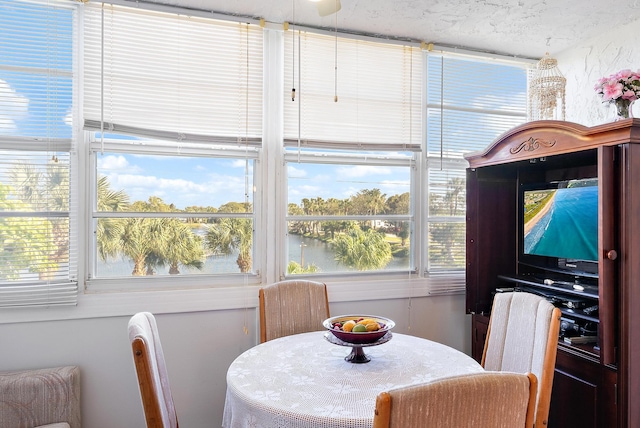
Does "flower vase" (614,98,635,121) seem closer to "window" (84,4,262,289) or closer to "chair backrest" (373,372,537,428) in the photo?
"chair backrest" (373,372,537,428)

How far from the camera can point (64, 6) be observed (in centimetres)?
236

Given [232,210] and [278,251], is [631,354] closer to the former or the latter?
[278,251]

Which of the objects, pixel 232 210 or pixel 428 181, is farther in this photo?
pixel 428 181

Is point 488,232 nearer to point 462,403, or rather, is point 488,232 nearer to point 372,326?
point 372,326

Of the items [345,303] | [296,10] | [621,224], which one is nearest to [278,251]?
[345,303]

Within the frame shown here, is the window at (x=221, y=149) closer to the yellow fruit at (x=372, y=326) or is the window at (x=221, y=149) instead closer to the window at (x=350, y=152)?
the window at (x=350, y=152)

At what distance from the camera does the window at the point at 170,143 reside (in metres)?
2.43

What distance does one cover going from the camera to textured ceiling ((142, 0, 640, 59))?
2463 millimetres

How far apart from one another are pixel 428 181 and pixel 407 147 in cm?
30

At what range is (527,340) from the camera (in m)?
1.91

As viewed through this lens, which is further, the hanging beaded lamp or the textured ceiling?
the hanging beaded lamp

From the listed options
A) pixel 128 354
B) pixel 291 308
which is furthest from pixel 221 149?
pixel 128 354

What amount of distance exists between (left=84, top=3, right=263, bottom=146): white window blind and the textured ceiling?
16 centimetres

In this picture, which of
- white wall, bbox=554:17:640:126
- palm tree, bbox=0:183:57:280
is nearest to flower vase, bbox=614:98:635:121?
white wall, bbox=554:17:640:126
